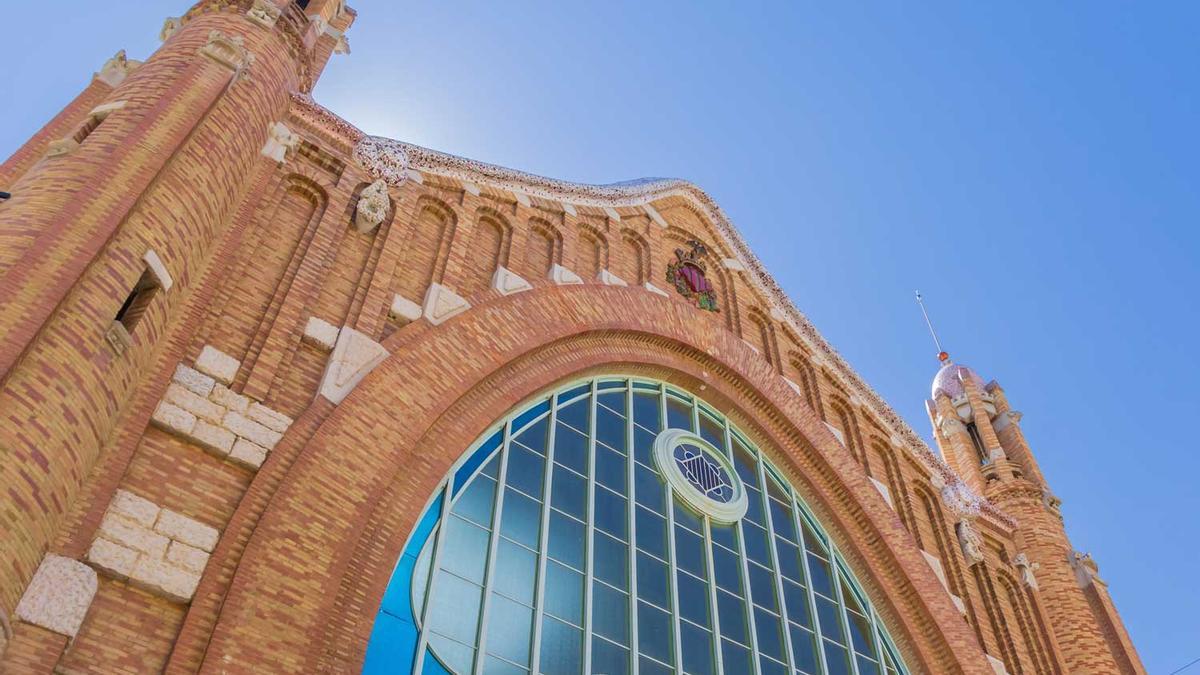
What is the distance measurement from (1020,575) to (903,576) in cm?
407

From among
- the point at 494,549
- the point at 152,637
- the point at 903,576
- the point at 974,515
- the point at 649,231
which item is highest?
the point at 649,231

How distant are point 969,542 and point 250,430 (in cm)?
1397

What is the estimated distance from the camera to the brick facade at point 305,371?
27.5 feet

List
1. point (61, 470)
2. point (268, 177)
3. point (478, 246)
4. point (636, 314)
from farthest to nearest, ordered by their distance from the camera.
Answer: point (636, 314) < point (478, 246) < point (268, 177) < point (61, 470)

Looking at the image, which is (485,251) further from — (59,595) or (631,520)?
(59,595)

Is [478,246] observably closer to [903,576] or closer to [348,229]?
[348,229]

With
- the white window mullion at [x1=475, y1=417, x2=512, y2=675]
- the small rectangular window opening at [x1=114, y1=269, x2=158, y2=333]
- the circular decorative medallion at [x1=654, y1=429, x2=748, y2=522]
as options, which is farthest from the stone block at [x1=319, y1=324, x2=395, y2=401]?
the circular decorative medallion at [x1=654, y1=429, x2=748, y2=522]

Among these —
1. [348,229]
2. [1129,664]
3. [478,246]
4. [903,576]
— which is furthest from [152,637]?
[1129,664]

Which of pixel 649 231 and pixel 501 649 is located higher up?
pixel 649 231

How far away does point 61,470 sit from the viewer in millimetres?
8117

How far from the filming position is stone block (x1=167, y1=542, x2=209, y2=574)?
8.61 m

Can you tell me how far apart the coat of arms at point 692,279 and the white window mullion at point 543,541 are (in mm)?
5184

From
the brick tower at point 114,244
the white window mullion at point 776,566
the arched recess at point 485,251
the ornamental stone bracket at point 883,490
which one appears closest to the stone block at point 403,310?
the arched recess at point 485,251

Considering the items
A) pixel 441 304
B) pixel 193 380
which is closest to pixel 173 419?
pixel 193 380
